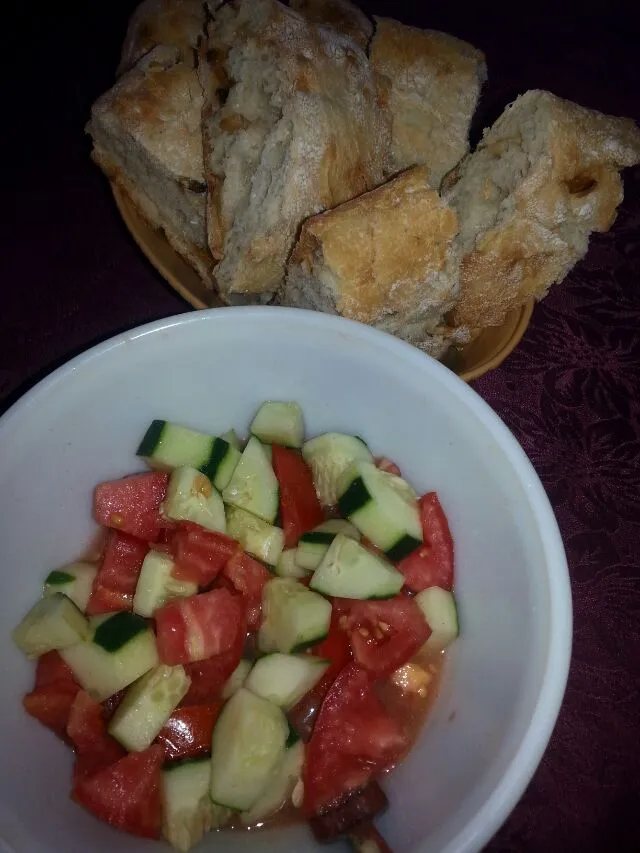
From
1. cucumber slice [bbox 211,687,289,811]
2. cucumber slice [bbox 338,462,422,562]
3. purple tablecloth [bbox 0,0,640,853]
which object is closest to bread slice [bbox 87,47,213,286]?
purple tablecloth [bbox 0,0,640,853]

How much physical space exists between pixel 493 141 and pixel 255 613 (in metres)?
1.31

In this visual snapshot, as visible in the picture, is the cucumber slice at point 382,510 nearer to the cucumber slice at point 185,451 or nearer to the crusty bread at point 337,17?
the cucumber slice at point 185,451

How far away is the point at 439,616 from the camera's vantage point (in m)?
1.29

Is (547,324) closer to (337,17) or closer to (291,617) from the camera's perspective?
(337,17)

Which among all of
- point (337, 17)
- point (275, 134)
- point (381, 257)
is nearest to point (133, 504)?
point (381, 257)

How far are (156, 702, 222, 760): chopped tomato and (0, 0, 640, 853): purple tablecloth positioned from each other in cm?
64

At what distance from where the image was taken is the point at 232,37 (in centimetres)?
170

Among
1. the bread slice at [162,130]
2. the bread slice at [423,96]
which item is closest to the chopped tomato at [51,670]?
the bread slice at [162,130]

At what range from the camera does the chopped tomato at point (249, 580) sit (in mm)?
1312

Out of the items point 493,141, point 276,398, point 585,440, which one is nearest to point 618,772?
point 585,440

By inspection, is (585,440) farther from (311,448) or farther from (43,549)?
(43,549)

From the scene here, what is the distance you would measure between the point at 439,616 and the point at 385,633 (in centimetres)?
10

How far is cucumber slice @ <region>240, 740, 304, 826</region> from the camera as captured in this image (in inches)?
46.3

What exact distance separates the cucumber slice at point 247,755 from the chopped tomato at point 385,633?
20cm
